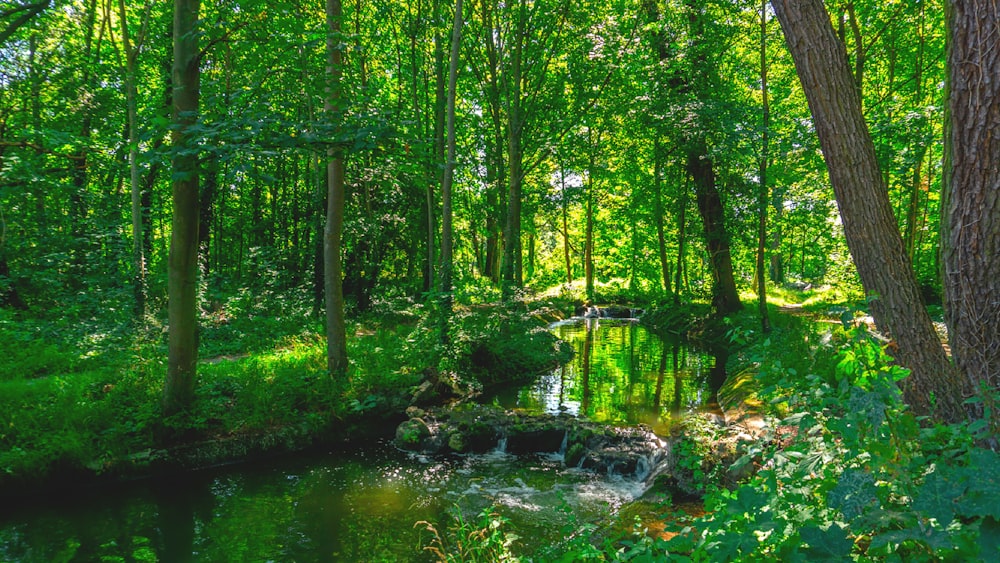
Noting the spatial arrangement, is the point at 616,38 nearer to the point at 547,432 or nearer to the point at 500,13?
the point at 500,13

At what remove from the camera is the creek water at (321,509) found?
4.98 metres

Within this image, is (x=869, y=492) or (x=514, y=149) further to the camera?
(x=514, y=149)

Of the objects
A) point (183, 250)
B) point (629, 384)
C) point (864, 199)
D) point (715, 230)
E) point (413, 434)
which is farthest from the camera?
point (715, 230)

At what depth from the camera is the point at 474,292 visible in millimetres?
11695

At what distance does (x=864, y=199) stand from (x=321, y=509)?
242 inches

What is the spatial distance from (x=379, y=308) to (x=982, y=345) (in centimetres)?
1382

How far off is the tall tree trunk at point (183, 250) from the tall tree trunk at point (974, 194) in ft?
22.5

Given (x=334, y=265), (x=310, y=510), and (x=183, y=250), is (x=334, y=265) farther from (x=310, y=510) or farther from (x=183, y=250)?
(x=310, y=510)

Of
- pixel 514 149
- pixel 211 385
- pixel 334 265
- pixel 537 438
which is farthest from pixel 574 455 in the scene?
pixel 514 149

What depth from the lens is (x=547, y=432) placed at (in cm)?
812

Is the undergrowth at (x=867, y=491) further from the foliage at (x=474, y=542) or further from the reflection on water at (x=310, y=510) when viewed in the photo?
the reflection on water at (x=310, y=510)

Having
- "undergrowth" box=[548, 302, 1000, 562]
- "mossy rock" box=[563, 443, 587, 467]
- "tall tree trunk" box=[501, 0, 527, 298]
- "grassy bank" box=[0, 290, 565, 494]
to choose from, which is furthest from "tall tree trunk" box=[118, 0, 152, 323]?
"undergrowth" box=[548, 302, 1000, 562]

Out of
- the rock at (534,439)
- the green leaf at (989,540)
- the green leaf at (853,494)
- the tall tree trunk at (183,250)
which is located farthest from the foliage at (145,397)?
the green leaf at (989,540)

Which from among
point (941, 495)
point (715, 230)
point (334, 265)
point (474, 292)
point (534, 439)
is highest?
point (715, 230)
